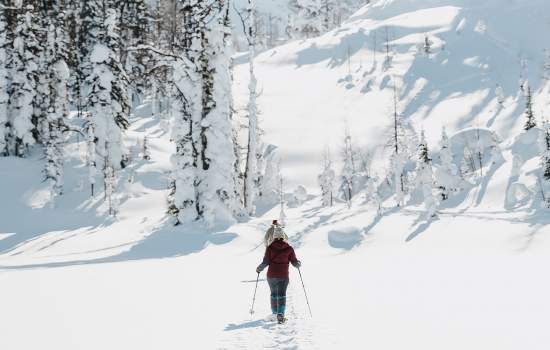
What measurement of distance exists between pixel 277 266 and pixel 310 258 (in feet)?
37.7

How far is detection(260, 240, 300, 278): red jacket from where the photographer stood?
8992 millimetres

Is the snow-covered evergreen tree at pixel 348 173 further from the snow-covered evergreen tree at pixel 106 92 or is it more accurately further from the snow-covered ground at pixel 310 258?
the snow-covered evergreen tree at pixel 106 92

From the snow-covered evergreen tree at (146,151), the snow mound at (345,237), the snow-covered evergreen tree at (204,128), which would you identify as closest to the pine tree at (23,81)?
the snow-covered evergreen tree at (146,151)

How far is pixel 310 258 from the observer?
2031 centimetres

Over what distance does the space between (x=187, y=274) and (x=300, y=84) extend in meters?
58.4

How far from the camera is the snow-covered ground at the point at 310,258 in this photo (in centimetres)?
771

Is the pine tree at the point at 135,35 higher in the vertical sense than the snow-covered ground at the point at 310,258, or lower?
higher

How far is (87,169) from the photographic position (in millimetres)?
37250

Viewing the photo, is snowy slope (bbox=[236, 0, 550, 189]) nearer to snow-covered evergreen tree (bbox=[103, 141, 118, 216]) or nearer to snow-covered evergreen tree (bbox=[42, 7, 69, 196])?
snow-covered evergreen tree (bbox=[103, 141, 118, 216])

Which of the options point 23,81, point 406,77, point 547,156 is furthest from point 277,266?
point 406,77

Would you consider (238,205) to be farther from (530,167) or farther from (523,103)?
(523,103)

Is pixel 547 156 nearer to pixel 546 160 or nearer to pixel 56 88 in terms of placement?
pixel 546 160

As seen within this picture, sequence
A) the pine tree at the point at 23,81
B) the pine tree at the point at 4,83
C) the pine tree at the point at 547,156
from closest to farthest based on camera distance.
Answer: the pine tree at the point at 547,156 < the pine tree at the point at 4,83 < the pine tree at the point at 23,81

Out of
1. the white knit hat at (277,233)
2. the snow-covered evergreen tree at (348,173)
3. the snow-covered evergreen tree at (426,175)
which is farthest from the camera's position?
the snow-covered evergreen tree at (348,173)
